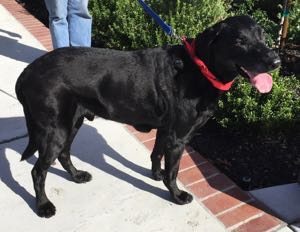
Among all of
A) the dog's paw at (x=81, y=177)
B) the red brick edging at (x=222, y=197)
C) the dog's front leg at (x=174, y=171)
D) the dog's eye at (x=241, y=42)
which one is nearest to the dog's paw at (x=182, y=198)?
the dog's front leg at (x=174, y=171)

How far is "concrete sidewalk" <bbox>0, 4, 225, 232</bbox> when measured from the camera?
3086 millimetres

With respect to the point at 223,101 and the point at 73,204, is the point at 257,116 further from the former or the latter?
the point at 73,204

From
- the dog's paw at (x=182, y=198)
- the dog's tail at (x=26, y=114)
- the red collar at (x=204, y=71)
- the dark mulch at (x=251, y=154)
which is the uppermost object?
the red collar at (x=204, y=71)

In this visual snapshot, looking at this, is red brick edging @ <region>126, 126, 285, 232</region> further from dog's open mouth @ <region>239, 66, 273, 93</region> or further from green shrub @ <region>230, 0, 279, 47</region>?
green shrub @ <region>230, 0, 279, 47</region>

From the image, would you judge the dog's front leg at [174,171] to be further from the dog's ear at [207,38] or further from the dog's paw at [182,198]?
the dog's ear at [207,38]

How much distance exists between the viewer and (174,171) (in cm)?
318

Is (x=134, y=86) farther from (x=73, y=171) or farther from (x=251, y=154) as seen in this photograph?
(x=251, y=154)

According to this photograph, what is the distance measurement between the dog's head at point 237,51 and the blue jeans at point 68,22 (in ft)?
7.87

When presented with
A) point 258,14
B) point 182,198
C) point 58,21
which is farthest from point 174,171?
point 258,14

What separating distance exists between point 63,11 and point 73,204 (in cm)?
240

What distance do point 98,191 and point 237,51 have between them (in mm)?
1525

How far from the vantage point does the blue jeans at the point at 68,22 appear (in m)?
4.79

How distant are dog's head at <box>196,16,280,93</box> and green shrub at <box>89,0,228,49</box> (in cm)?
217

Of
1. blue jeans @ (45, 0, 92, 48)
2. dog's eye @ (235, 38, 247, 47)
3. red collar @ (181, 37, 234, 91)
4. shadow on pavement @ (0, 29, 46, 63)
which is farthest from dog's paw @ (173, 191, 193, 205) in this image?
shadow on pavement @ (0, 29, 46, 63)
